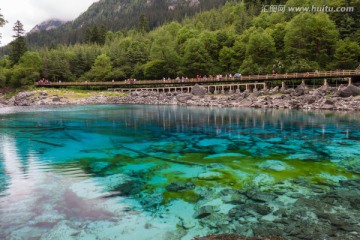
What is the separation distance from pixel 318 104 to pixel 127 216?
42.8m

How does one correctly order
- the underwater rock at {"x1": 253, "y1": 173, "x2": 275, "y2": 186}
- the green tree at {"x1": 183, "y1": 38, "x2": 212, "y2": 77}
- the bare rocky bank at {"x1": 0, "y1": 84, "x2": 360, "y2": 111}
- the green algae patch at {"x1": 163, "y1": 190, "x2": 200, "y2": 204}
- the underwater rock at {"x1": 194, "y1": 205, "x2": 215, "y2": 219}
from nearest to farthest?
the underwater rock at {"x1": 194, "y1": 205, "x2": 215, "y2": 219} → the green algae patch at {"x1": 163, "y1": 190, "x2": 200, "y2": 204} → the underwater rock at {"x1": 253, "y1": 173, "x2": 275, "y2": 186} → the bare rocky bank at {"x1": 0, "y1": 84, "x2": 360, "y2": 111} → the green tree at {"x1": 183, "y1": 38, "x2": 212, "y2": 77}

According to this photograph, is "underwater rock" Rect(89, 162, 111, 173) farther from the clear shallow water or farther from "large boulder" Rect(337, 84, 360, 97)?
"large boulder" Rect(337, 84, 360, 97)

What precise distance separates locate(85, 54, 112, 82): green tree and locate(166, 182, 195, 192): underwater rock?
90.6 meters

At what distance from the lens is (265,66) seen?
241 feet

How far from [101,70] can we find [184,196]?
94644 millimetres

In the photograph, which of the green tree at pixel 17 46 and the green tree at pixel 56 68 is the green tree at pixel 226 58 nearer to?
the green tree at pixel 56 68

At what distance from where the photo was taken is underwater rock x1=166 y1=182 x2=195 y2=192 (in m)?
10.3

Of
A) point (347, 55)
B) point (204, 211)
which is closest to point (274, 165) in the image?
point (204, 211)

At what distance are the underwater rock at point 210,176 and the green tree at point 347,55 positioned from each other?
6181 cm

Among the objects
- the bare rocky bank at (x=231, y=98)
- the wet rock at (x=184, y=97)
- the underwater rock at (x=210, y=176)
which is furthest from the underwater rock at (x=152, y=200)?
the wet rock at (x=184, y=97)

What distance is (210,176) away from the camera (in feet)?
38.2

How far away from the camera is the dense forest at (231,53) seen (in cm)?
6794

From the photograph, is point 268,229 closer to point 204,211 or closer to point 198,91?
point 204,211

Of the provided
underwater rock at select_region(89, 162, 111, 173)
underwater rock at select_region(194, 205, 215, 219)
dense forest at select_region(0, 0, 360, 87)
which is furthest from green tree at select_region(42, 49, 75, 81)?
underwater rock at select_region(194, 205, 215, 219)
